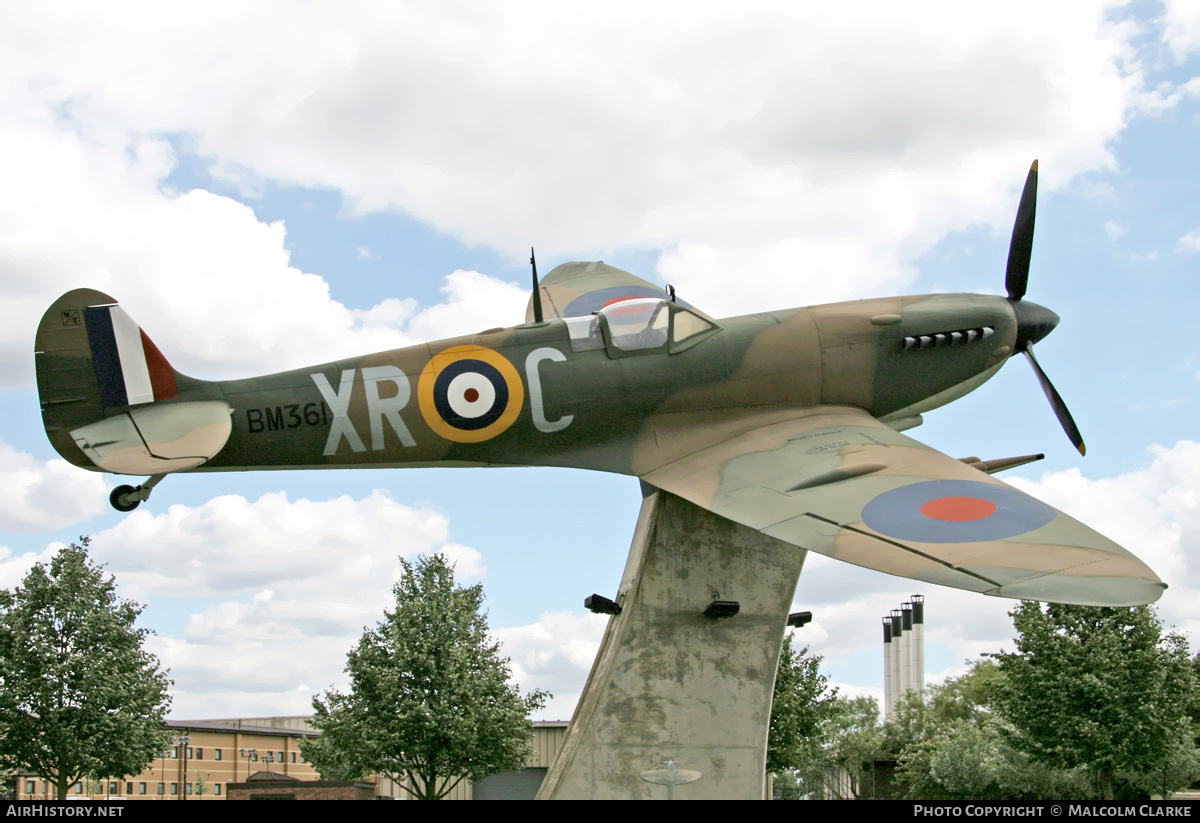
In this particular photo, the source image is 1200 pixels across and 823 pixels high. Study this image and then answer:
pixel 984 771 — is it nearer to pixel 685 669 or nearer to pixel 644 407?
pixel 685 669

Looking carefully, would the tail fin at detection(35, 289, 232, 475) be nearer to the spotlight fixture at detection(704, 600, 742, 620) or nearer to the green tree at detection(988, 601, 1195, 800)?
the spotlight fixture at detection(704, 600, 742, 620)

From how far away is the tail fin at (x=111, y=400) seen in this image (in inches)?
331

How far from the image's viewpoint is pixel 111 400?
8570 millimetres

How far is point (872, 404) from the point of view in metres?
10.1

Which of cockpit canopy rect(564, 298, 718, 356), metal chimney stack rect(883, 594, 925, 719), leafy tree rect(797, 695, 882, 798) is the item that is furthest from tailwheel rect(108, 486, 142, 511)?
metal chimney stack rect(883, 594, 925, 719)

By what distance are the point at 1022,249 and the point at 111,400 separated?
383 inches

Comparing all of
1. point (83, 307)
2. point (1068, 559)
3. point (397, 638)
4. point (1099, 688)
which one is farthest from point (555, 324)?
point (1099, 688)

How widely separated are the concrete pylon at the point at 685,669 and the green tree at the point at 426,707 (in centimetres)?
1300

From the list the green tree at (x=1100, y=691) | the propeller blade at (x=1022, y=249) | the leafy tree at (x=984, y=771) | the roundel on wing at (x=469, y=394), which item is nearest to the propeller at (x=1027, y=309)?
the propeller blade at (x=1022, y=249)

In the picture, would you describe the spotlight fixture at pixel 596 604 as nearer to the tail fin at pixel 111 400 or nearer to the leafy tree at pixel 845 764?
the tail fin at pixel 111 400

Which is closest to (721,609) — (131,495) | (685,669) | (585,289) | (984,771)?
(685,669)
